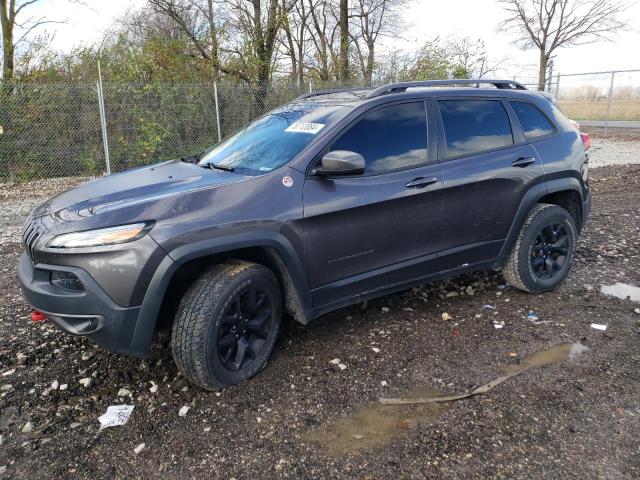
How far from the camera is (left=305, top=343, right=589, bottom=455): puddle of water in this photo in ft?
8.09

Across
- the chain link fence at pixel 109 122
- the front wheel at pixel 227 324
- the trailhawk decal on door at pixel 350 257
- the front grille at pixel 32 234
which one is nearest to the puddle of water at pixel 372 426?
the front wheel at pixel 227 324

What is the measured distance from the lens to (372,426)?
259cm

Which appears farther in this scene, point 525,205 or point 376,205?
point 525,205

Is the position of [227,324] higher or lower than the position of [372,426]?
higher

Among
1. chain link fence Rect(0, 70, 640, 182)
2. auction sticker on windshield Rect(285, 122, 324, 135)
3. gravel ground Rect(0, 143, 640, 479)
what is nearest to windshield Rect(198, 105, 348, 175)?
auction sticker on windshield Rect(285, 122, 324, 135)

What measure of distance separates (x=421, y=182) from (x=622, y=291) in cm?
229

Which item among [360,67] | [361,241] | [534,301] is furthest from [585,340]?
[360,67]

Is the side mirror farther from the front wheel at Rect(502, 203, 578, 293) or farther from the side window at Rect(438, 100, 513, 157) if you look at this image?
the front wheel at Rect(502, 203, 578, 293)

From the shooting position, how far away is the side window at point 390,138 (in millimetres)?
3270

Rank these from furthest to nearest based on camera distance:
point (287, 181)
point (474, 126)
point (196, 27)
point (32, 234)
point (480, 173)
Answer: point (196, 27) < point (474, 126) < point (480, 173) < point (287, 181) < point (32, 234)

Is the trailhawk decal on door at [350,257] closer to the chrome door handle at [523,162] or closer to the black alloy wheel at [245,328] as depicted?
the black alloy wheel at [245,328]

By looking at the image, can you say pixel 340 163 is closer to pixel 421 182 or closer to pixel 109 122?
pixel 421 182

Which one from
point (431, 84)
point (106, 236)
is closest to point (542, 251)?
point (431, 84)

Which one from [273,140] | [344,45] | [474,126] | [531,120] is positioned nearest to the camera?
[273,140]
